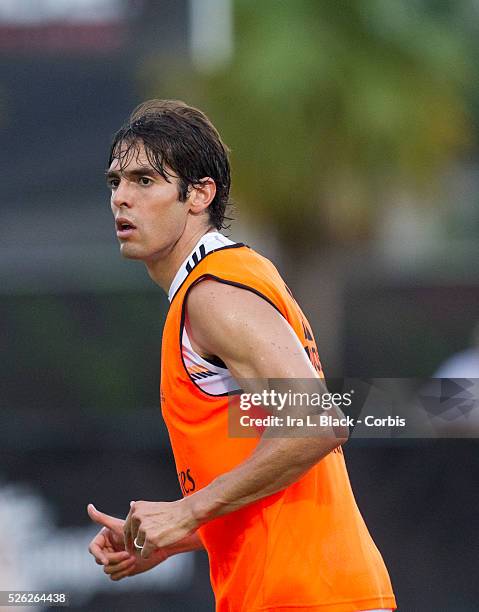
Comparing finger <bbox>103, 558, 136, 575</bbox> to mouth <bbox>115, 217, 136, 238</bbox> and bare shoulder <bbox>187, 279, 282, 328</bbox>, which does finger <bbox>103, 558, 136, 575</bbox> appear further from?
mouth <bbox>115, 217, 136, 238</bbox>

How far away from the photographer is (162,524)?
11.3 feet

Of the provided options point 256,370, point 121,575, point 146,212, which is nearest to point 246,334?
point 256,370

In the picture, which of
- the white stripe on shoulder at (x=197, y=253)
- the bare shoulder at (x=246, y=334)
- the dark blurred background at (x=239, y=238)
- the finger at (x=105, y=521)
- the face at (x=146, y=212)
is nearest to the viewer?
the bare shoulder at (x=246, y=334)

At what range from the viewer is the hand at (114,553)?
4.07 m

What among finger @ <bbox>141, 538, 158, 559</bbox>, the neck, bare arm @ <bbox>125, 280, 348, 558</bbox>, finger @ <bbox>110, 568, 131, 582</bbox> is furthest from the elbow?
finger @ <bbox>110, 568, 131, 582</bbox>

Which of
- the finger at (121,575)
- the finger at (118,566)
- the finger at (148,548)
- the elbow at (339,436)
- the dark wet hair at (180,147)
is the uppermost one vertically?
the dark wet hair at (180,147)

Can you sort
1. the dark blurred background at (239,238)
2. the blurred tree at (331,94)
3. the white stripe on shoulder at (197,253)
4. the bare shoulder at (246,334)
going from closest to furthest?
1. the bare shoulder at (246,334)
2. the white stripe on shoulder at (197,253)
3. the dark blurred background at (239,238)
4. the blurred tree at (331,94)

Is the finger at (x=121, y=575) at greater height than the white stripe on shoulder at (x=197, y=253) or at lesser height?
lesser

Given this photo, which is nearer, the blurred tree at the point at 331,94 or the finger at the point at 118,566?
the finger at the point at 118,566

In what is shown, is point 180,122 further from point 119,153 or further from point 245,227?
point 245,227

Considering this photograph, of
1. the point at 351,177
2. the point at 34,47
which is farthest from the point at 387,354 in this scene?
the point at 34,47

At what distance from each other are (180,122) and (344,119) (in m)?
15.0

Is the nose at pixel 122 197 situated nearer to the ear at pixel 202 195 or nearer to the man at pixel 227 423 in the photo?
the man at pixel 227 423

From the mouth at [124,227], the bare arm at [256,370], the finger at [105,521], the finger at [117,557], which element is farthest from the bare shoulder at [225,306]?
the finger at [117,557]
